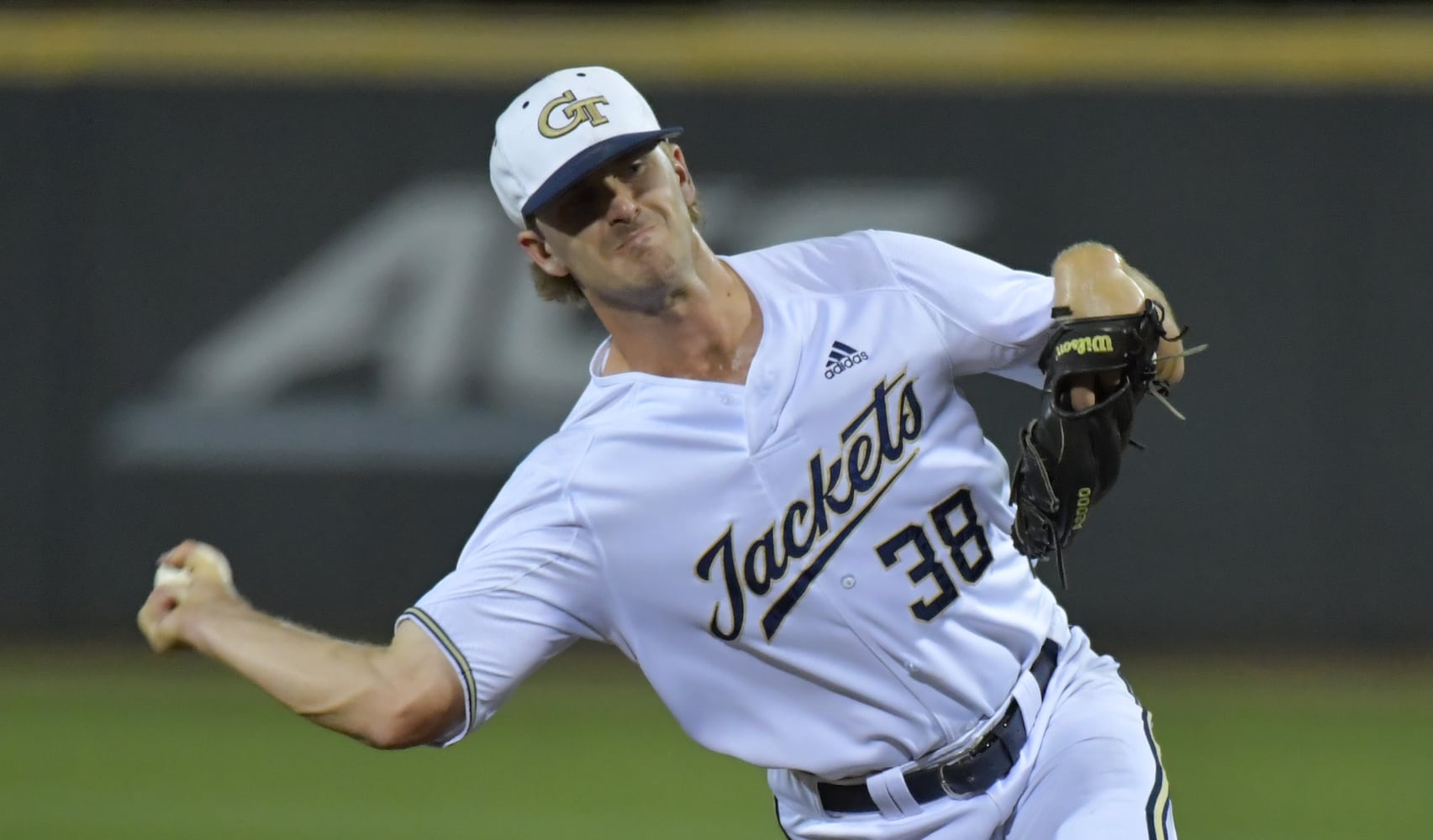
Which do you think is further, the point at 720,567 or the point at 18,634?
the point at 18,634

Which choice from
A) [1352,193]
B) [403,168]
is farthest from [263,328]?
[1352,193]

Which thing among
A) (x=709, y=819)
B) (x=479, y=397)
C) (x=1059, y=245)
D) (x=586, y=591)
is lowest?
(x=709, y=819)

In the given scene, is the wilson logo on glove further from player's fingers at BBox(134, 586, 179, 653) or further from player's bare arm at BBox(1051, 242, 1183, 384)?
player's fingers at BBox(134, 586, 179, 653)

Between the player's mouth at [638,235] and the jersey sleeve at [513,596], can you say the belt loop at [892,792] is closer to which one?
the jersey sleeve at [513,596]

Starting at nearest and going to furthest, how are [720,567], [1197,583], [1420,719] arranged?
[720,567] < [1420,719] < [1197,583]

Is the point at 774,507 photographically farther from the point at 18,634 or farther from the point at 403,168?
the point at 18,634

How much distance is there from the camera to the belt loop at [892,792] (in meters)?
3.48

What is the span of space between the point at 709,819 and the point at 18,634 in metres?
4.70

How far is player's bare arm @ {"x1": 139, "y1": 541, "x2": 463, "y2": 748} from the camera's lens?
10.1ft

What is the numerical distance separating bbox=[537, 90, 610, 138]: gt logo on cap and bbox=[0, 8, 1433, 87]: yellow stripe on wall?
5913mm

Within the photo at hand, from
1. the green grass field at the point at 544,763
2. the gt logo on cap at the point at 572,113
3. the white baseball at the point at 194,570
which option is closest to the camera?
the white baseball at the point at 194,570

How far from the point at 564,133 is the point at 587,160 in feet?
0.26

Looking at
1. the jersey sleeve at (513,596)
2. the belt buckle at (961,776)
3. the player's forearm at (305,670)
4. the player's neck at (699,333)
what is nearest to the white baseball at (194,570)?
the player's forearm at (305,670)

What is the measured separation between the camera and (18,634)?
9617mm
